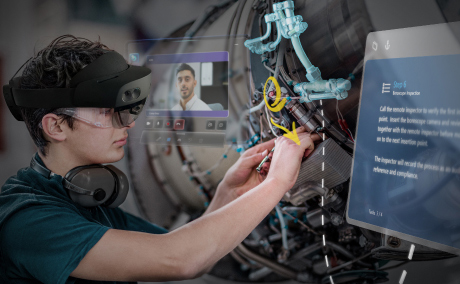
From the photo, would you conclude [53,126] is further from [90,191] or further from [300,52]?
[300,52]

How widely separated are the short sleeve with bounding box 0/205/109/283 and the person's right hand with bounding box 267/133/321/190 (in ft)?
1.80

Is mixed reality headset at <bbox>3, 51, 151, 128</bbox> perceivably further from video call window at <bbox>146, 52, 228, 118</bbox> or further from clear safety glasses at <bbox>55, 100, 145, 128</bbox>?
video call window at <bbox>146, 52, 228, 118</bbox>

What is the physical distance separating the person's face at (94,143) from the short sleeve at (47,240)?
0.25m

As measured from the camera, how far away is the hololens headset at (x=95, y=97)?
4.03 ft

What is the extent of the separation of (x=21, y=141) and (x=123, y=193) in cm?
92

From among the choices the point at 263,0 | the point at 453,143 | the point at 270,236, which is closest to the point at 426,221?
the point at 453,143

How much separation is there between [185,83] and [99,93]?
45 cm

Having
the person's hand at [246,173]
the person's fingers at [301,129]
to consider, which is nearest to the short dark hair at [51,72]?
the person's hand at [246,173]

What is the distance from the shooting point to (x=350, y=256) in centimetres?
135

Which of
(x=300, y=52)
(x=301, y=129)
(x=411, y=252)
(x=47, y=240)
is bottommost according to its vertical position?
(x=411, y=252)

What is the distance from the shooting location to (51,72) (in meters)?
1.28

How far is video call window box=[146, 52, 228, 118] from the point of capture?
60.4 inches

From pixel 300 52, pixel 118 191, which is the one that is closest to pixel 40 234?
pixel 118 191

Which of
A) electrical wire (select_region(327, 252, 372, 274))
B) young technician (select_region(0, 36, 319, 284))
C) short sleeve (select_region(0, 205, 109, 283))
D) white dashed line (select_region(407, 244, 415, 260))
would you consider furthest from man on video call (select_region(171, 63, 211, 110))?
white dashed line (select_region(407, 244, 415, 260))
